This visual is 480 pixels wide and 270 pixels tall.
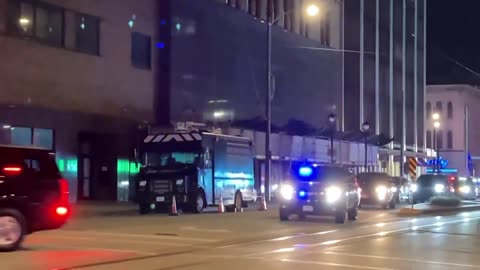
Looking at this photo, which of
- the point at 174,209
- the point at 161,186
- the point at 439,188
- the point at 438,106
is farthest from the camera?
the point at 438,106

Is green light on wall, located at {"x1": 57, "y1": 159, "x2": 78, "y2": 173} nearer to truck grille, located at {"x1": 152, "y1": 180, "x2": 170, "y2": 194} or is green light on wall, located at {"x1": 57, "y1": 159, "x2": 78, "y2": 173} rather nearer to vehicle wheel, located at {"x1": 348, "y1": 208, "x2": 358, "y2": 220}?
truck grille, located at {"x1": 152, "y1": 180, "x2": 170, "y2": 194}

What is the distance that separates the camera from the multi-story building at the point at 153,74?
32500 mm

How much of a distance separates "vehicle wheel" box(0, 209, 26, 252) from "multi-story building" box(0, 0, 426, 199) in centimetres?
1683

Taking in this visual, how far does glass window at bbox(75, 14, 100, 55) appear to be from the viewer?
115 ft

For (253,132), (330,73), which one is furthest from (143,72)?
(330,73)

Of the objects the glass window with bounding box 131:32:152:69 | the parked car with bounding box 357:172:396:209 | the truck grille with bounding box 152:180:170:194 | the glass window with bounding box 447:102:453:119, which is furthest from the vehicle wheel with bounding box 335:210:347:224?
the glass window with bounding box 447:102:453:119

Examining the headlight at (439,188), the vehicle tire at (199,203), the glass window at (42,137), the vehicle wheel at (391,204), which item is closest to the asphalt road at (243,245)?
the vehicle tire at (199,203)

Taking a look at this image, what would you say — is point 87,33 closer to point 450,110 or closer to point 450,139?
point 450,110

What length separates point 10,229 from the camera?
14.6m

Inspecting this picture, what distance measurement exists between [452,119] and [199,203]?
252ft

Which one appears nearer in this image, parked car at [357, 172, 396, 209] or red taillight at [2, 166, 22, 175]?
red taillight at [2, 166, 22, 175]

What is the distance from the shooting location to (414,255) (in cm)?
1576

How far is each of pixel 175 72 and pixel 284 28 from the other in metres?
15.5

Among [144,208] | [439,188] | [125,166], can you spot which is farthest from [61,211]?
[439,188]
